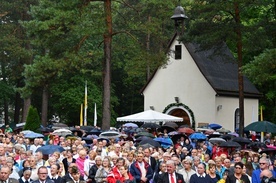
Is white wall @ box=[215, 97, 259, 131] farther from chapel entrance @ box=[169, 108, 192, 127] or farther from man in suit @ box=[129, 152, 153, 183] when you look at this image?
man in suit @ box=[129, 152, 153, 183]

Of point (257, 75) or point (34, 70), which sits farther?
point (34, 70)

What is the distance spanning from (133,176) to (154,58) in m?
13.3

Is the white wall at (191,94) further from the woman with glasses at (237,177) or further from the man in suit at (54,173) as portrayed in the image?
the man in suit at (54,173)

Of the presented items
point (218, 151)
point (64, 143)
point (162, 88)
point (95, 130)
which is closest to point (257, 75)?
point (218, 151)

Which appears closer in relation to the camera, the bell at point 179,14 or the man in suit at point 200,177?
the man in suit at point 200,177

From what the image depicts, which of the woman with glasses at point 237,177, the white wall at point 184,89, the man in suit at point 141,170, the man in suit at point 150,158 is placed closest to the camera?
the woman with glasses at point 237,177

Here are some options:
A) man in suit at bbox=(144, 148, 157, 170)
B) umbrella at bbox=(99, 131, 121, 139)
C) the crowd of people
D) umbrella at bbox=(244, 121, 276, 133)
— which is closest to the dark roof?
umbrella at bbox=(244, 121, 276, 133)

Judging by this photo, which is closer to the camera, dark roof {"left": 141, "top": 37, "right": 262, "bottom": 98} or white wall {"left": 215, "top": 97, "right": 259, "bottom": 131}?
dark roof {"left": 141, "top": 37, "right": 262, "bottom": 98}

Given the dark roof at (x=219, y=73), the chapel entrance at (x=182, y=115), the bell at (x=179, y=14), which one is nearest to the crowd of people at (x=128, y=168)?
the bell at (x=179, y=14)

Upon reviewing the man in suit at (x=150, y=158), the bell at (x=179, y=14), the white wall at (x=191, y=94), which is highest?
the bell at (x=179, y=14)

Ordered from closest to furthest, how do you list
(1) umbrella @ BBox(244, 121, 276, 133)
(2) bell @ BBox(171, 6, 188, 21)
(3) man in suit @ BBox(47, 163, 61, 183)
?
(3) man in suit @ BBox(47, 163, 61, 183)
(1) umbrella @ BBox(244, 121, 276, 133)
(2) bell @ BBox(171, 6, 188, 21)

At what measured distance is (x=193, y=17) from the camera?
96.6ft

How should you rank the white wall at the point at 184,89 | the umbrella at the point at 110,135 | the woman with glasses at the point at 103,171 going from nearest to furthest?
the woman with glasses at the point at 103,171
the umbrella at the point at 110,135
the white wall at the point at 184,89

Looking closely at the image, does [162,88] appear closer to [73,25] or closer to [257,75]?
[73,25]
